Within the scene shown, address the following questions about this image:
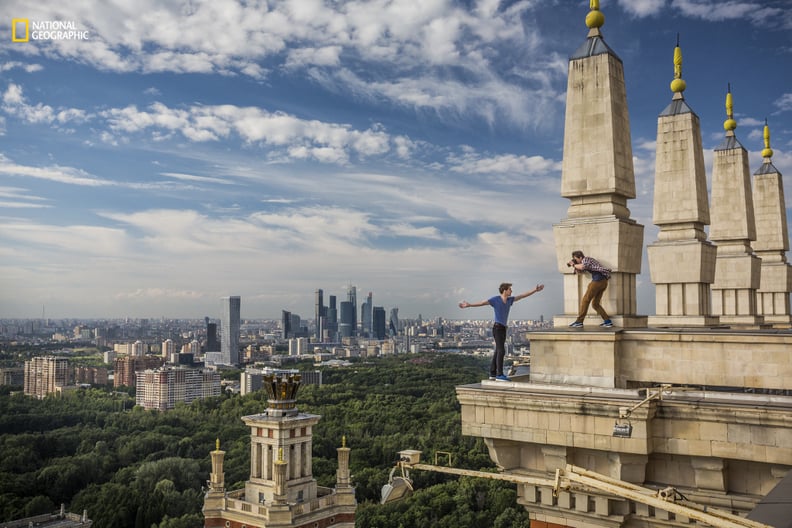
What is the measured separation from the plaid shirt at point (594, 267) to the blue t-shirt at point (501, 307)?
4.11 feet

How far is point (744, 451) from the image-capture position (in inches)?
266

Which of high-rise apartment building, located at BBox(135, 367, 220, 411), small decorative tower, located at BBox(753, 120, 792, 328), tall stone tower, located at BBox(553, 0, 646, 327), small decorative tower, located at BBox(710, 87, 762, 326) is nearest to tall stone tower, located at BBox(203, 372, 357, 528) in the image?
small decorative tower, located at BBox(753, 120, 792, 328)

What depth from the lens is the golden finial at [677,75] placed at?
1320 centimetres

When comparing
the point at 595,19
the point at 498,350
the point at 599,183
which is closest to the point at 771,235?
the point at 595,19

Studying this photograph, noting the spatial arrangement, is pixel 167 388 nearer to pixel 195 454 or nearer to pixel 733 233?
→ pixel 195 454

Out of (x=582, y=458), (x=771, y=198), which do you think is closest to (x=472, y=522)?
(x=771, y=198)

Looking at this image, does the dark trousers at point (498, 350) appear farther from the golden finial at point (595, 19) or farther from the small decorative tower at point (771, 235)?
the small decorative tower at point (771, 235)

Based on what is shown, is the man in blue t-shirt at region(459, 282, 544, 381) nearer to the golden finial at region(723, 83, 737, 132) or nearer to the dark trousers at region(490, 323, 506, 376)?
the dark trousers at region(490, 323, 506, 376)

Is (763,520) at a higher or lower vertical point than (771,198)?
lower

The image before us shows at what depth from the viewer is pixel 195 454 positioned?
78.1 metres

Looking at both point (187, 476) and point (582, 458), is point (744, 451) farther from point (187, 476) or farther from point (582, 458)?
point (187, 476)

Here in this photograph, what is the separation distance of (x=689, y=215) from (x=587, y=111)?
4.28 meters

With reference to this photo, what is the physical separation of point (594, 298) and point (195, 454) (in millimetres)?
76548

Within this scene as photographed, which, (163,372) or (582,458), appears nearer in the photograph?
(582,458)
